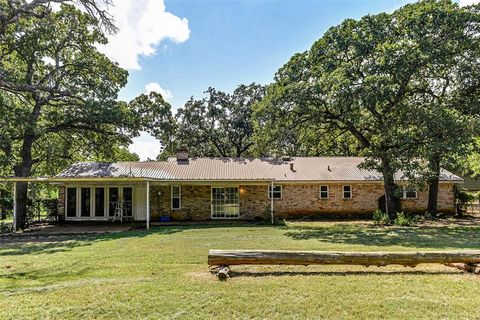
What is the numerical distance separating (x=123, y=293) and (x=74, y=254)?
15.5 feet

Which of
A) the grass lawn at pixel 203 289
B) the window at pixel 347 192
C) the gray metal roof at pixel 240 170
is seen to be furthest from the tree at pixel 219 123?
the grass lawn at pixel 203 289

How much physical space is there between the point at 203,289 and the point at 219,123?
1095 inches

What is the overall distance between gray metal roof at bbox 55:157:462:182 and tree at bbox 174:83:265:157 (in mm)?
9585

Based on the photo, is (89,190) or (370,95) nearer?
(370,95)

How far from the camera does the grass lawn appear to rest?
502cm

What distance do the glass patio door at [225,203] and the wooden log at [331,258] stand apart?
13072mm

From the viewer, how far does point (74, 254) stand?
9711mm

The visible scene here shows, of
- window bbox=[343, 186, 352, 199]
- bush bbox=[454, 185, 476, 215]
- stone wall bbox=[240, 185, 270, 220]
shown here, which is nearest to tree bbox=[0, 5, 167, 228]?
stone wall bbox=[240, 185, 270, 220]

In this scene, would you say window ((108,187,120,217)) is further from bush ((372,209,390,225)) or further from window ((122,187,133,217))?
bush ((372,209,390,225))

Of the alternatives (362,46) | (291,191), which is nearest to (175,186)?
(291,191)

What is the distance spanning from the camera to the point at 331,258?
7.10m

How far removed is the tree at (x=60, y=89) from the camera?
16.1 meters

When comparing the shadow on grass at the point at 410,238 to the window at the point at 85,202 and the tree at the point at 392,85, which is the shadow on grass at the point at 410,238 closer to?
the tree at the point at 392,85

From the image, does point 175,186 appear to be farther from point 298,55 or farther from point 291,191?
point 298,55
